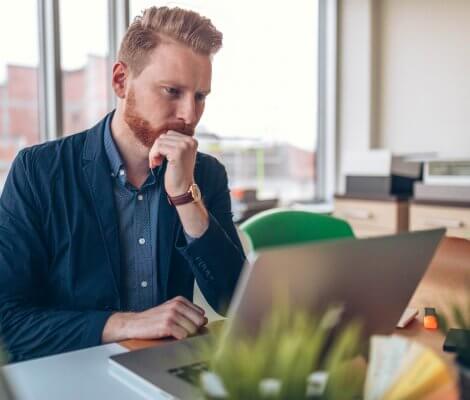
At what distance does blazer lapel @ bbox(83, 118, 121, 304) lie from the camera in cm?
134

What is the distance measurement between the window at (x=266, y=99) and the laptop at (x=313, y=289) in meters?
2.47

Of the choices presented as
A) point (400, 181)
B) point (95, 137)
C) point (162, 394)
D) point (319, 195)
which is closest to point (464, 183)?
point (400, 181)

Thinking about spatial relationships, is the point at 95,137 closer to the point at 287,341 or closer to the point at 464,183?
the point at 287,341

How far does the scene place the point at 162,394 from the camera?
742mm

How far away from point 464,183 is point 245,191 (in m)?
1.19

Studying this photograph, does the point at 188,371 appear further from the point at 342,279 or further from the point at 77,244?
the point at 77,244

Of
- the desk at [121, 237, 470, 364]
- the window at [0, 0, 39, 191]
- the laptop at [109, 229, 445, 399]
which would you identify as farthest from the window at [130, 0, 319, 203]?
the laptop at [109, 229, 445, 399]

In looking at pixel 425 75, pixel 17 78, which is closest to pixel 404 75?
pixel 425 75

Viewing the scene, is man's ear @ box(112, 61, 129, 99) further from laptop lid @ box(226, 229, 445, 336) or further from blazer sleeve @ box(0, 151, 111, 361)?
laptop lid @ box(226, 229, 445, 336)

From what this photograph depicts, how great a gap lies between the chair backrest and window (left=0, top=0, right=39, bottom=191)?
1.37 m

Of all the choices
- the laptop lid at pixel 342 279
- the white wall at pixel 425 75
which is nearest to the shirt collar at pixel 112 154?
the laptop lid at pixel 342 279

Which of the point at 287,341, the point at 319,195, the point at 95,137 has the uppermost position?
the point at 95,137

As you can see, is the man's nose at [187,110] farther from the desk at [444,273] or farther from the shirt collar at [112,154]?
the desk at [444,273]

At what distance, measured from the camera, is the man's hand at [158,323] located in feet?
3.36
